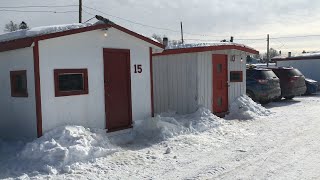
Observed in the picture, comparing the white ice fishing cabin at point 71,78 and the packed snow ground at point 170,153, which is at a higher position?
the white ice fishing cabin at point 71,78

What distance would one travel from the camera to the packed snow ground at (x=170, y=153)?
23.2ft

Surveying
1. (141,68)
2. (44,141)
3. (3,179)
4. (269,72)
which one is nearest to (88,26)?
(141,68)

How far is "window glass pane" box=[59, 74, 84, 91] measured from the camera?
8.87 m

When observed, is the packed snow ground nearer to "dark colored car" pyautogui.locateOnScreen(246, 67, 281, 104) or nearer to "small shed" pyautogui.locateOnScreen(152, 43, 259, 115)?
"small shed" pyautogui.locateOnScreen(152, 43, 259, 115)

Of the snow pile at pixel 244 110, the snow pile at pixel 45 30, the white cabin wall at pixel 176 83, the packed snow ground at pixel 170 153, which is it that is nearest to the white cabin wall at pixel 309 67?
the snow pile at pixel 244 110

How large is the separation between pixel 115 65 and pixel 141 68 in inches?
36.3

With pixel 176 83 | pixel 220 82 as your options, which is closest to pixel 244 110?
pixel 220 82

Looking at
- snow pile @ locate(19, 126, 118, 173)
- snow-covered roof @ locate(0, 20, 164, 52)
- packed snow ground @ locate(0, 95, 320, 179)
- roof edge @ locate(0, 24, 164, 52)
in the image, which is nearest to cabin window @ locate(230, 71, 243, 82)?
packed snow ground @ locate(0, 95, 320, 179)

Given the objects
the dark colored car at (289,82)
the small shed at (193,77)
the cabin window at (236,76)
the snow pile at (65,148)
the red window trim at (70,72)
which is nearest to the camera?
the snow pile at (65,148)

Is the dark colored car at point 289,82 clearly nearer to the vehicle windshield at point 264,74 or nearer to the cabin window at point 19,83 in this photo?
the vehicle windshield at point 264,74

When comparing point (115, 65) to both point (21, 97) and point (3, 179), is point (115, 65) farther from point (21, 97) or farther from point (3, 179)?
point (3, 179)

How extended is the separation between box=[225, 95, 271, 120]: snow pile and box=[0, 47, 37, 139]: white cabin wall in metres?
7.03

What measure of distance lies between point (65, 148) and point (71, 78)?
195cm

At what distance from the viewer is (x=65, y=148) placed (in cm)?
769
